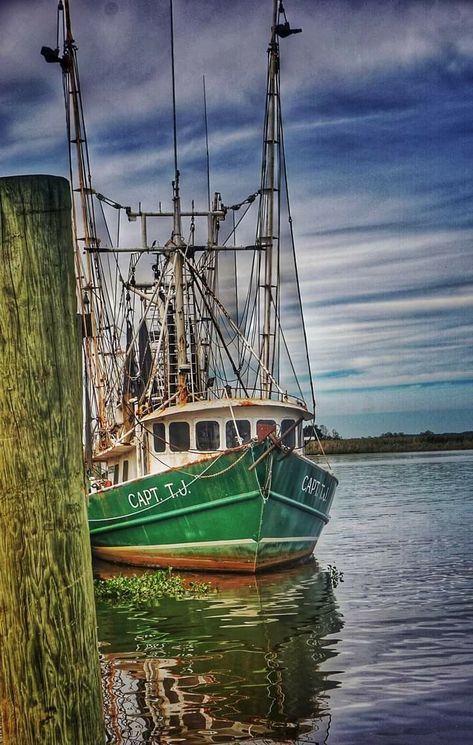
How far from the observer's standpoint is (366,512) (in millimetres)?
38844

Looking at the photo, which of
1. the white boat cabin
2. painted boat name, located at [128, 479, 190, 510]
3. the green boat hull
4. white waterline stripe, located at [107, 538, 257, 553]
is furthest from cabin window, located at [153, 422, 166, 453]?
white waterline stripe, located at [107, 538, 257, 553]

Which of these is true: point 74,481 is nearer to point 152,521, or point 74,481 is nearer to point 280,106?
point 152,521

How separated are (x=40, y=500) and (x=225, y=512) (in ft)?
50.4

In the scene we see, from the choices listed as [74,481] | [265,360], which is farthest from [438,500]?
[74,481]

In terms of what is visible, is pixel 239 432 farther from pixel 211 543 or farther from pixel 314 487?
pixel 211 543

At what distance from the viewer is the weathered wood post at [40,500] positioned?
14.1 feet

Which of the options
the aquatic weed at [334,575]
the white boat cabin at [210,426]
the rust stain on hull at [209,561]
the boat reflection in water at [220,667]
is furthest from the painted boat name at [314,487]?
the boat reflection in water at [220,667]

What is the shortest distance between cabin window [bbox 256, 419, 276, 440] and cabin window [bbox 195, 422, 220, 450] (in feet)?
3.29

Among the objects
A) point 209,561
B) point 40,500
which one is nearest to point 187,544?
point 209,561

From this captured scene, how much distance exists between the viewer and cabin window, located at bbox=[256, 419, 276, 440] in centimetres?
2072

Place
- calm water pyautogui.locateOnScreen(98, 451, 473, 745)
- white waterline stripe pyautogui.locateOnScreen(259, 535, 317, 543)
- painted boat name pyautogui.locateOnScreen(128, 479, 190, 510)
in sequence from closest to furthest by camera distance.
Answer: calm water pyautogui.locateOnScreen(98, 451, 473, 745) < white waterline stripe pyautogui.locateOnScreen(259, 535, 317, 543) < painted boat name pyautogui.locateOnScreen(128, 479, 190, 510)

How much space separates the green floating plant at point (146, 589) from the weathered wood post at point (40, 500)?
39.5ft

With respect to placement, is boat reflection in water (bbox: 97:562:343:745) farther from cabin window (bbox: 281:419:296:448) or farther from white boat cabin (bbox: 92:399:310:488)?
cabin window (bbox: 281:419:296:448)

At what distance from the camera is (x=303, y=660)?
10.8 meters
